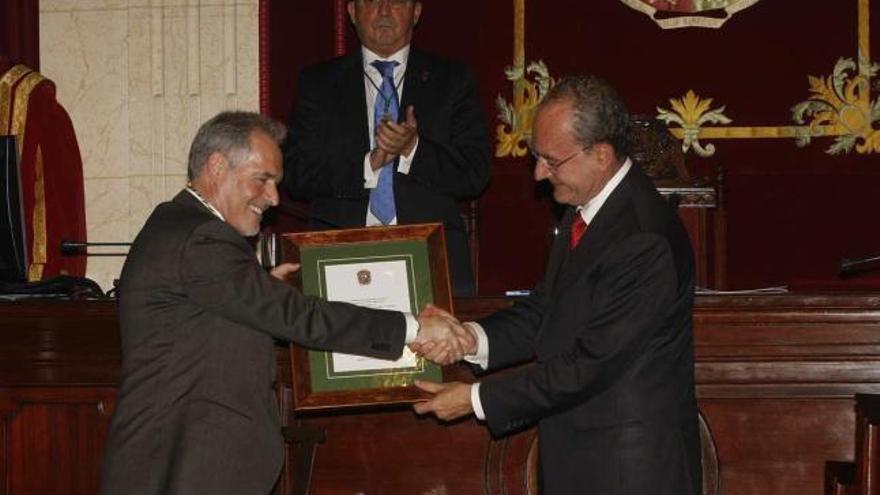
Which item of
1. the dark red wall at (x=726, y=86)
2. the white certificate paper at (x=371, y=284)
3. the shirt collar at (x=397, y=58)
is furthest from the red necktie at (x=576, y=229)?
the dark red wall at (x=726, y=86)

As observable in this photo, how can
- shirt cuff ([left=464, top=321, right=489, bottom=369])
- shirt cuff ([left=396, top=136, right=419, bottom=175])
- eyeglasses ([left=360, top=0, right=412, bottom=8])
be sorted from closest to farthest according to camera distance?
shirt cuff ([left=464, top=321, right=489, bottom=369]), shirt cuff ([left=396, top=136, right=419, bottom=175]), eyeglasses ([left=360, top=0, right=412, bottom=8])

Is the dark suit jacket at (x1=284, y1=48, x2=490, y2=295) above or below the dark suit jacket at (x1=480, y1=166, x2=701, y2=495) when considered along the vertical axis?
above

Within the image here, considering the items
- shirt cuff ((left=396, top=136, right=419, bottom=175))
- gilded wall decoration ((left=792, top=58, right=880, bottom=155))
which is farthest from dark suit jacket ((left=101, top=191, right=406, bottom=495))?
gilded wall decoration ((left=792, top=58, right=880, bottom=155))

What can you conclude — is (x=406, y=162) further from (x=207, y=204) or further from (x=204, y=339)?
(x=204, y=339)

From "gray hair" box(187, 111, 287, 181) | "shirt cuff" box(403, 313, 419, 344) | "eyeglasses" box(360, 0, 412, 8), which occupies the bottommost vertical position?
"shirt cuff" box(403, 313, 419, 344)

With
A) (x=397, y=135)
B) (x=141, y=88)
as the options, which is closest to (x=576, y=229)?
(x=397, y=135)

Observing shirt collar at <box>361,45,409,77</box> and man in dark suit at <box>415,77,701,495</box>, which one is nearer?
man in dark suit at <box>415,77,701,495</box>

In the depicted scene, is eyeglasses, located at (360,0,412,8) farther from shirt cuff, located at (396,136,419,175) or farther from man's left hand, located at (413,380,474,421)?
man's left hand, located at (413,380,474,421)

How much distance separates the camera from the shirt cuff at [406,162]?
196 inches

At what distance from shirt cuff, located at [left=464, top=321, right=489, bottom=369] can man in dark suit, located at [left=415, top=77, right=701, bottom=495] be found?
0.79ft

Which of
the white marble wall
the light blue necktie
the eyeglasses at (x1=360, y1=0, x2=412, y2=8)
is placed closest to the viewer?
the light blue necktie

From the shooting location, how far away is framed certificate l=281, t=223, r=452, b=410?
14.1 feet

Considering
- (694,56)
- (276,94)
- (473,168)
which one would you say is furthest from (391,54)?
(694,56)

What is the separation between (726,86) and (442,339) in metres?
2.80
